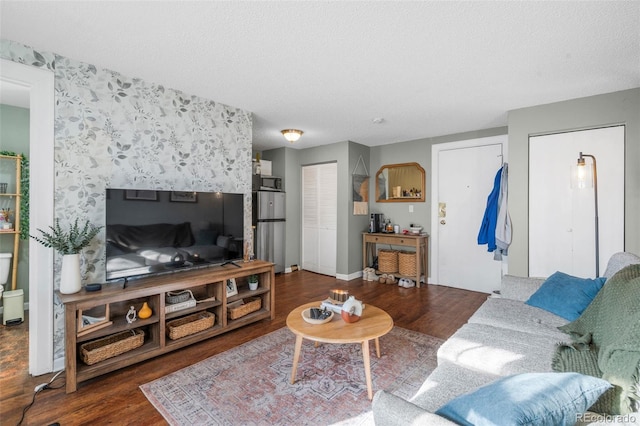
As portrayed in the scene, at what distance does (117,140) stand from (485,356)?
3067 mm

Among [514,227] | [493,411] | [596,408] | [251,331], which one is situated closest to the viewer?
[493,411]

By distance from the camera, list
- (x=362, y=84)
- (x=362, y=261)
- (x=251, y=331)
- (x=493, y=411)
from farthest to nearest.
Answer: (x=362, y=261) < (x=251, y=331) < (x=362, y=84) < (x=493, y=411)

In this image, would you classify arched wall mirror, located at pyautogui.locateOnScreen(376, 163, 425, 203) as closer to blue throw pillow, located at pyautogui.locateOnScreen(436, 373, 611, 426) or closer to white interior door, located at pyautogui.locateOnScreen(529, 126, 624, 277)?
white interior door, located at pyautogui.locateOnScreen(529, 126, 624, 277)

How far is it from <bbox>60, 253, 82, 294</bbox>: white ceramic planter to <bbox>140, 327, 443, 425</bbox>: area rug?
85cm

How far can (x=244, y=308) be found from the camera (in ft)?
9.84

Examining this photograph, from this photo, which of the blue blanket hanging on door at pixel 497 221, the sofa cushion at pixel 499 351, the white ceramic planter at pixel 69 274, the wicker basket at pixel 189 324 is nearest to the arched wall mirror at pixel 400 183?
the blue blanket hanging on door at pixel 497 221

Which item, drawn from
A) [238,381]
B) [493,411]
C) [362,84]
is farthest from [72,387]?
[362,84]

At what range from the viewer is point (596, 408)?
1044 millimetres

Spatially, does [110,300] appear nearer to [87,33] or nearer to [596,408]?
[87,33]

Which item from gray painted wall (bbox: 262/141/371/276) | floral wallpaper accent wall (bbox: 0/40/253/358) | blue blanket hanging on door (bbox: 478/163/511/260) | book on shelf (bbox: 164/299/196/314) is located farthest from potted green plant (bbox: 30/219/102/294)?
blue blanket hanging on door (bbox: 478/163/511/260)

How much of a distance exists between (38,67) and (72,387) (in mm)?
2224

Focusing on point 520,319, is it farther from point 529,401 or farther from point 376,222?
point 376,222

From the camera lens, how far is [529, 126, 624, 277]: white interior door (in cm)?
289
